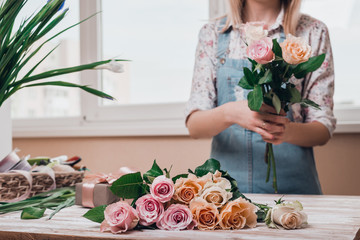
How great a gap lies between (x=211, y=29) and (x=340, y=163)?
864mm

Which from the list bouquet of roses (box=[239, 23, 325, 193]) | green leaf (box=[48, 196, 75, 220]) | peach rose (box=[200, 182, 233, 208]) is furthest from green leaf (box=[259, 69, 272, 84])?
green leaf (box=[48, 196, 75, 220])

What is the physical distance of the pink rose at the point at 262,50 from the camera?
0.96 meters

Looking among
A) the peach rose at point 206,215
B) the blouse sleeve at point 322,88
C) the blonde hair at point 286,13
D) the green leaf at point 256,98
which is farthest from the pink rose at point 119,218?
the blonde hair at point 286,13

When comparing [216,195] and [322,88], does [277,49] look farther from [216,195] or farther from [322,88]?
[322,88]

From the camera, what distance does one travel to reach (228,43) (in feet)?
5.73

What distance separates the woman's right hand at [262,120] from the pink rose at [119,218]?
0.58 metres

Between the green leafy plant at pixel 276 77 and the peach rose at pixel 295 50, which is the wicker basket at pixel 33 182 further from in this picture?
the peach rose at pixel 295 50

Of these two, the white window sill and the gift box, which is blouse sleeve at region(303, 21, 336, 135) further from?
the gift box

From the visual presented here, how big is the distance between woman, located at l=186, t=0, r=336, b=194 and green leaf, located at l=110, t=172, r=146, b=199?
67cm

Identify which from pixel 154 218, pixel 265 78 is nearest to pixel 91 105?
pixel 265 78

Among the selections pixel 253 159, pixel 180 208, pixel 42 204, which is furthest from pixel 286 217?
pixel 253 159

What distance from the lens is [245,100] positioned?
4.92ft

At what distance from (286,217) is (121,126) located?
180 cm

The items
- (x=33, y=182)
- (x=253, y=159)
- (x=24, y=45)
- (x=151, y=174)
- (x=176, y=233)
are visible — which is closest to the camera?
(x=176, y=233)
